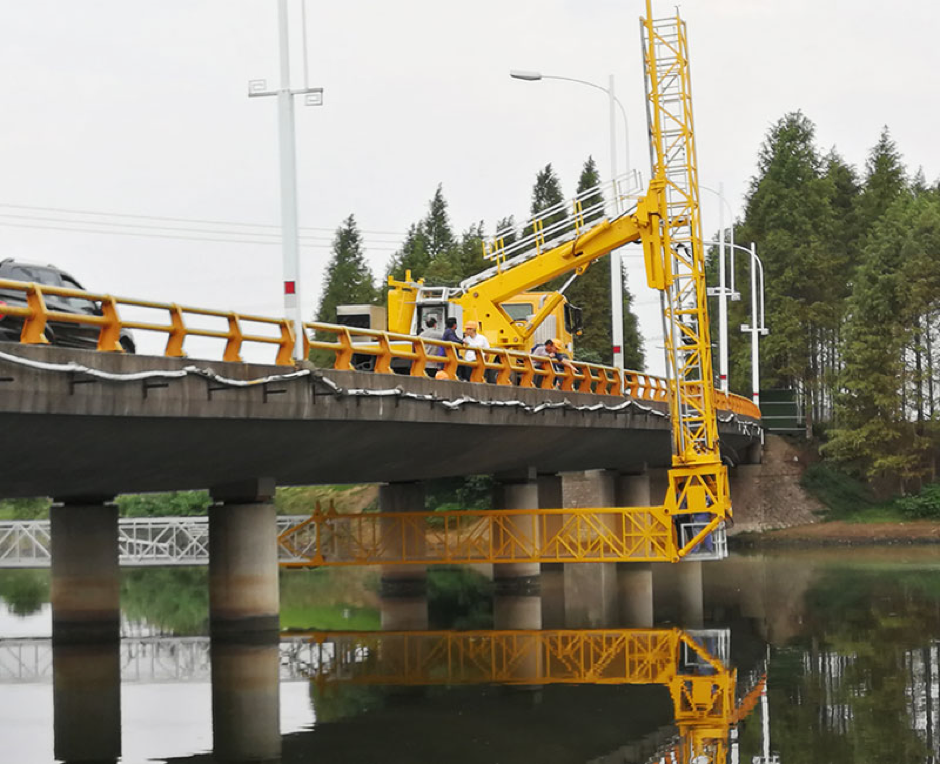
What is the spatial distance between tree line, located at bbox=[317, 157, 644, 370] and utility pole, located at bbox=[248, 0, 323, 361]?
67755 mm

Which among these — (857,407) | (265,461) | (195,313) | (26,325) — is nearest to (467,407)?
(265,461)

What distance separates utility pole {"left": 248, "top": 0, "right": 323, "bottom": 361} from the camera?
31.5 meters

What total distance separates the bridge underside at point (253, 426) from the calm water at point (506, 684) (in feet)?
13.5

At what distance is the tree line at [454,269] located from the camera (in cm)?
11050

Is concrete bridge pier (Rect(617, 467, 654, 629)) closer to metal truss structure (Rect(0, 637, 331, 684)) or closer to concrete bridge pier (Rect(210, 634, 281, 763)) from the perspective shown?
metal truss structure (Rect(0, 637, 331, 684))

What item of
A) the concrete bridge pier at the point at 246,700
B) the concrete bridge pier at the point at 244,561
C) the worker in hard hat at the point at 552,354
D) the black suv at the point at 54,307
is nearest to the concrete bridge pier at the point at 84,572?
the concrete bridge pier at the point at 244,561

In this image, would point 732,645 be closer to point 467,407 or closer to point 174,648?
point 467,407

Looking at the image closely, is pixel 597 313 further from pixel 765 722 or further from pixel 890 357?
pixel 765 722

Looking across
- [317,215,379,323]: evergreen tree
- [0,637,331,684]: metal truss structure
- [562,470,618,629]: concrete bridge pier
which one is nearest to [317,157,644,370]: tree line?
[317,215,379,323]: evergreen tree

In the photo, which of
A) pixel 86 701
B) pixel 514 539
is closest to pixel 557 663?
pixel 86 701

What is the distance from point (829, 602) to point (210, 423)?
22.7 m

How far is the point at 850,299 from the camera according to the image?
87.0 meters

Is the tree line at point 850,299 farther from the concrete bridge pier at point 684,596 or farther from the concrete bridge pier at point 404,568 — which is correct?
the concrete bridge pier at point 404,568

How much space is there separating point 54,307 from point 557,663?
485 inches
